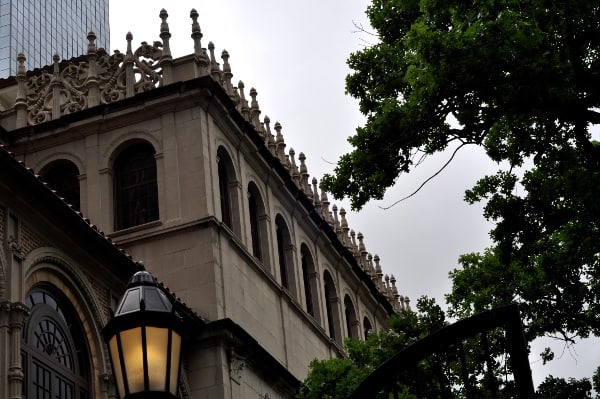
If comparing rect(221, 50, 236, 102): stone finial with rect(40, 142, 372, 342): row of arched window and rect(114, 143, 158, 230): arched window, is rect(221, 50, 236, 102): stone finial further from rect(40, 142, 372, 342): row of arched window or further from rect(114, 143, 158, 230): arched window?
rect(114, 143, 158, 230): arched window

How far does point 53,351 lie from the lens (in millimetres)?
21547

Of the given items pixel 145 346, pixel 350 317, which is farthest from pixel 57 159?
pixel 145 346

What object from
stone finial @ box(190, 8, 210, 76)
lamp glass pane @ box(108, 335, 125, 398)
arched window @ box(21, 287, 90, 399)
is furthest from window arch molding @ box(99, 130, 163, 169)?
lamp glass pane @ box(108, 335, 125, 398)

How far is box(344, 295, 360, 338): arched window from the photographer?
132 ft

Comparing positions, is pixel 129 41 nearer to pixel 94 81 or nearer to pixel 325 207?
pixel 94 81

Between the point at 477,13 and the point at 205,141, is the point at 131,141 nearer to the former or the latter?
the point at 205,141

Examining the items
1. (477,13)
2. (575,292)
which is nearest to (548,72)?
(477,13)

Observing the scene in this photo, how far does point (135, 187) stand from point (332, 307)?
33.9 ft

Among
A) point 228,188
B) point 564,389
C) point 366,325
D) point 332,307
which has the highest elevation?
point 228,188

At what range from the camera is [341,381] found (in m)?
25.0

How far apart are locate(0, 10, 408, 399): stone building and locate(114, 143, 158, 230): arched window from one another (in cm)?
3

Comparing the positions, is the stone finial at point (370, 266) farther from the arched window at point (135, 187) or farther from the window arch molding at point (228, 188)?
the arched window at point (135, 187)

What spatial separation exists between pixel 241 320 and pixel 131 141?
19.6 ft

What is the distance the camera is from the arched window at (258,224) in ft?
107
